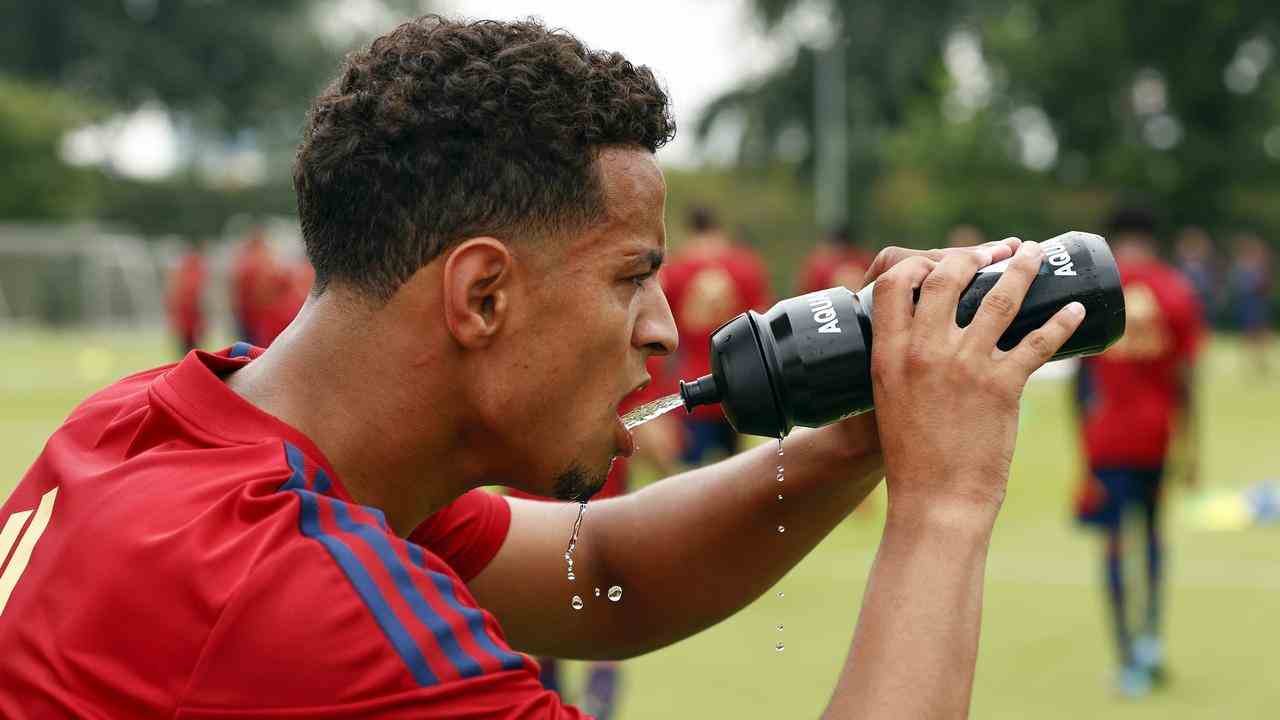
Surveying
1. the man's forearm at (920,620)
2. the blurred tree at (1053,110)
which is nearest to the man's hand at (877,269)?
the man's forearm at (920,620)

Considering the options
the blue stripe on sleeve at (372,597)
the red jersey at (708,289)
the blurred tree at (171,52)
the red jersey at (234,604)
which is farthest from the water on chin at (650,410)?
the blurred tree at (171,52)

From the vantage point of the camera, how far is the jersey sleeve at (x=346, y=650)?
1668 millimetres

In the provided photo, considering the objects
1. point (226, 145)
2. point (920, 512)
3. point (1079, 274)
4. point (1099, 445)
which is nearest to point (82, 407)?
point (920, 512)

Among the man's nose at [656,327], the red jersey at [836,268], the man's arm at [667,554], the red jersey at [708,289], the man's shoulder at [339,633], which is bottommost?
the red jersey at [836,268]

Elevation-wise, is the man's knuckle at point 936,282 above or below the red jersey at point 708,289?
above

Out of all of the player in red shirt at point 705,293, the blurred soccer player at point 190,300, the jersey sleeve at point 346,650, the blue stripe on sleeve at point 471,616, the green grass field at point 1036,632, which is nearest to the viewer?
the jersey sleeve at point 346,650

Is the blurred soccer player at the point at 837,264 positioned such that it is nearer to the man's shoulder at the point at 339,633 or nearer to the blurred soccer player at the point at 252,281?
the blurred soccer player at the point at 252,281

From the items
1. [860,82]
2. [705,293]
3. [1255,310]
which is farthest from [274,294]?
[860,82]

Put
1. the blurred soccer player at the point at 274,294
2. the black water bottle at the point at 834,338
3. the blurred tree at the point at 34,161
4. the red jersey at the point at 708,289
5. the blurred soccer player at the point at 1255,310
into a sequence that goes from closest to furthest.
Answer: the black water bottle at the point at 834,338
the red jersey at the point at 708,289
the blurred soccer player at the point at 274,294
the blurred soccer player at the point at 1255,310
the blurred tree at the point at 34,161

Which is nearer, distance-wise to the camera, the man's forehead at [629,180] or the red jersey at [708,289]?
the man's forehead at [629,180]

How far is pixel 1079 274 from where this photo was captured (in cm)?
212

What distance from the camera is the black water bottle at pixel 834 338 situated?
2.08 m

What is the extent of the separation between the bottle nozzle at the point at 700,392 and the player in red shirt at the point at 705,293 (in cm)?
831

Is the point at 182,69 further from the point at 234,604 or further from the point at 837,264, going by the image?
the point at 234,604
